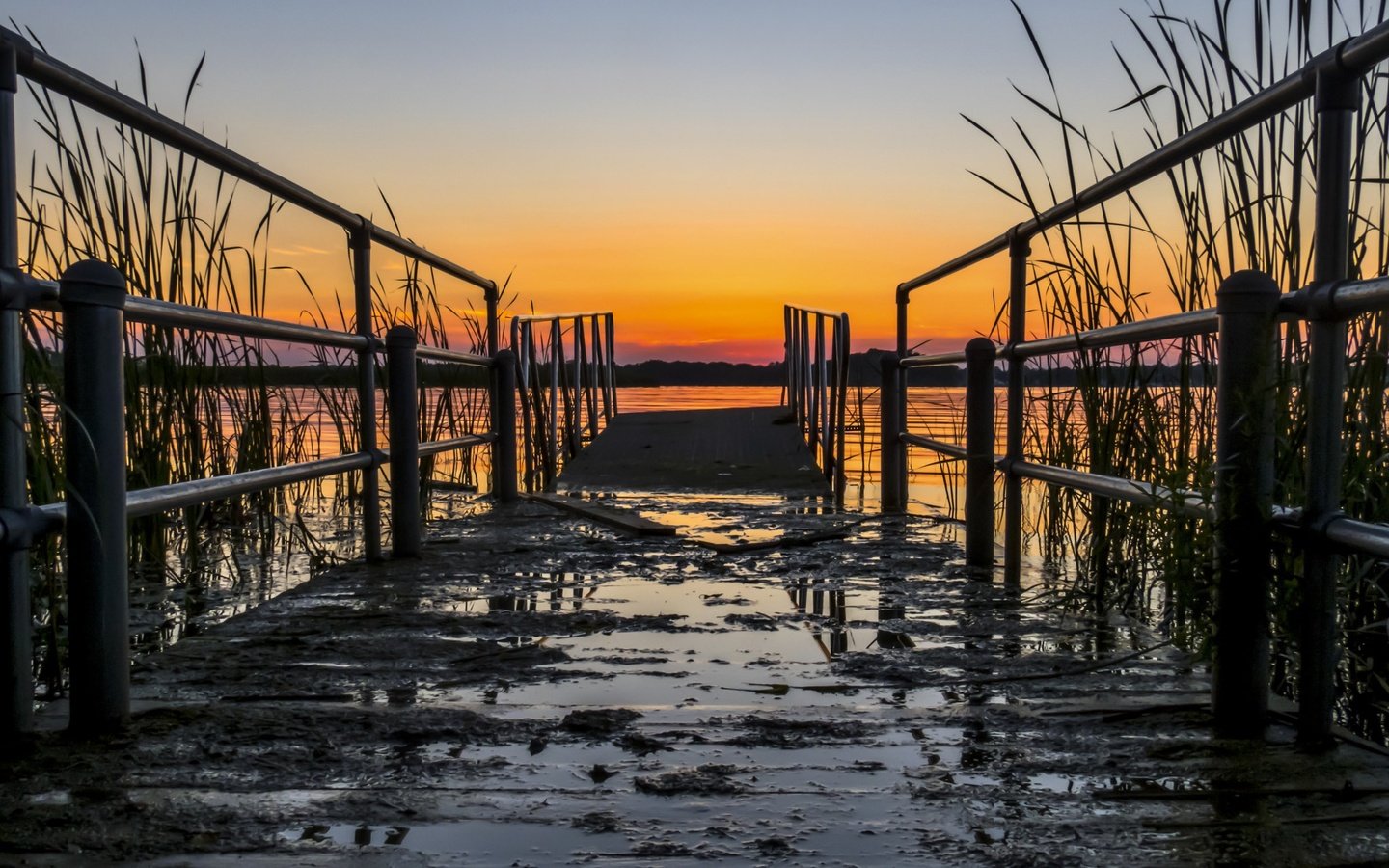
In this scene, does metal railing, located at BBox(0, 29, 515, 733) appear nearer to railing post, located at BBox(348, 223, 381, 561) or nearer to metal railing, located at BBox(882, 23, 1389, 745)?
railing post, located at BBox(348, 223, 381, 561)

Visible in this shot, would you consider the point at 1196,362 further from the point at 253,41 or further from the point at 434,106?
the point at 434,106

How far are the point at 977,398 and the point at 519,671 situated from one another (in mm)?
1895

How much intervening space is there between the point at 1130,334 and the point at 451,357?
9.51 ft

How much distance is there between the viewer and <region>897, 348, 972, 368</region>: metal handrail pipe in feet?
13.3

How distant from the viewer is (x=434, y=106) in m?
8.45

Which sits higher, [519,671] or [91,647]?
[91,647]

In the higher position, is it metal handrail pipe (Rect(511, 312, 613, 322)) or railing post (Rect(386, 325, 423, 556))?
metal handrail pipe (Rect(511, 312, 613, 322))

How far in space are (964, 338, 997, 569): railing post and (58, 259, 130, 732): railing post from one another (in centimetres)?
248

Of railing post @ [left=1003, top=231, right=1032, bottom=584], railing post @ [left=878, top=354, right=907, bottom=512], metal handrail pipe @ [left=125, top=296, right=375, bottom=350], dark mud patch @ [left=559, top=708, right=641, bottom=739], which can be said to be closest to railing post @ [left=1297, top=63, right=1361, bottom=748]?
dark mud patch @ [left=559, top=708, right=641, bottom=739]

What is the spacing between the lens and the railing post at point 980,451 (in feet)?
11.6

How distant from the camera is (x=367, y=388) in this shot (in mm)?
3600

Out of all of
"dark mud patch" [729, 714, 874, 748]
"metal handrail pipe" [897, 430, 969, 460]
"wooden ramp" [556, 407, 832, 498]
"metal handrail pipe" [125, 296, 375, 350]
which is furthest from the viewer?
"wooden ramp" [556, 407, 832, 498]

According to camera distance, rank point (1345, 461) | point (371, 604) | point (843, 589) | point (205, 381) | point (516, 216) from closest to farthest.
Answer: point (1345, 461) → point (371, 604) → point (843, 589) → point (205, 381) → point (516, 216)

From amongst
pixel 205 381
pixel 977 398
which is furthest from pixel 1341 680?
pixel 205 381
